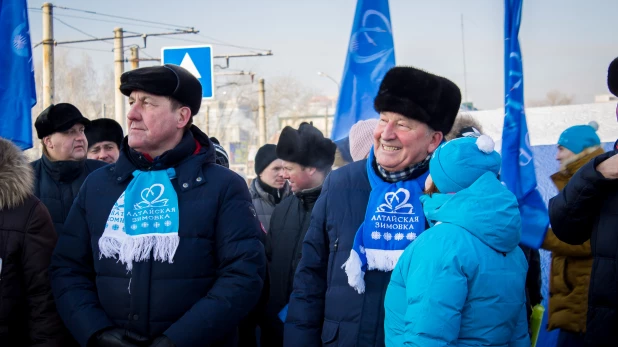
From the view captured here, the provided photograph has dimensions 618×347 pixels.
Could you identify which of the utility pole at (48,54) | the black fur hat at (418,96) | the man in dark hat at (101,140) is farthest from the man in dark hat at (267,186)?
the utility pole at (48,54)

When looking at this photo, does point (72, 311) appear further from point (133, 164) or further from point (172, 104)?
point (172, 104)

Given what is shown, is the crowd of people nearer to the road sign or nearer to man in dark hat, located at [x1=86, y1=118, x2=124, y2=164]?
man in dark hat, located at [x1=86, y1=118, x2=124, y2=164]

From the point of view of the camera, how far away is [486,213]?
2395 mm

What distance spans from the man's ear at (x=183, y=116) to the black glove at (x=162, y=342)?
0.98 meters

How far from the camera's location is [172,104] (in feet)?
10.6

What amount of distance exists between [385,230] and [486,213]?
563 millimetres

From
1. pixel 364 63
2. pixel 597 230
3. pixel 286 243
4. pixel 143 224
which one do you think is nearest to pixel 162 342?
pixel 143 224

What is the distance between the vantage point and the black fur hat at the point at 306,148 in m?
4.91

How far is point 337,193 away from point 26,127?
2.23 meters

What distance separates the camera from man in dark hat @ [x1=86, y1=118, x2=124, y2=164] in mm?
5602

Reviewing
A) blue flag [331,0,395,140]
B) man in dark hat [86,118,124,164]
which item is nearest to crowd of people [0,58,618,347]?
man in dark hat [86,118,124,164]

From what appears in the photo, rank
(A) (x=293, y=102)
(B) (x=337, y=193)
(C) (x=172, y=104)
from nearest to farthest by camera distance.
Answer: (B) (x=337, y=193) → (C) (x=172, y=104) → (A) (x=293, y=102)

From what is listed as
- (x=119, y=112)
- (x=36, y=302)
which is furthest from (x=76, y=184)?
(x=119, y=112)

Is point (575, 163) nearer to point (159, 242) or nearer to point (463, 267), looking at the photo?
point (463, 267)
